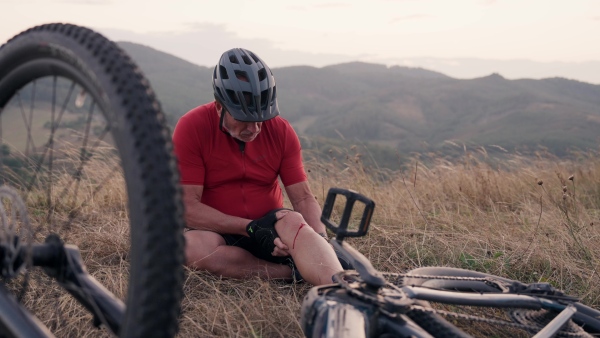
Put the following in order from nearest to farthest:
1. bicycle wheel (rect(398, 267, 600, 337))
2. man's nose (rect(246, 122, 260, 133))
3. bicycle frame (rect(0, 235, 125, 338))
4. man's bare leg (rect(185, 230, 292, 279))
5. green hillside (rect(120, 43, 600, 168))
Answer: bicycle frame (rect(0, 235, 125, 338)) < bicycle wheel (rect(398, 267, 600, 337)) < man's nose (rect(246, 122, 260, 133)) < man's bare leg (rect(185, 230, 292, 279)) < green hillside (rect(120, 43, 600, 168))

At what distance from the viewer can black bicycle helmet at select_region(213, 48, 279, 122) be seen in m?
3.21

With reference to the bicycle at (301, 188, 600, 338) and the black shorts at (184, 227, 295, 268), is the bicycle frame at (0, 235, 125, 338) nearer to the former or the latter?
the bicycle at (301, 188, 600, 338)

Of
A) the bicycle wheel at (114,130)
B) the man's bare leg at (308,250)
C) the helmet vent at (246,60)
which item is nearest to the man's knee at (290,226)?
the man's bare leg at (308,250)

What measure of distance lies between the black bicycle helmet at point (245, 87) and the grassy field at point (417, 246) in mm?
924

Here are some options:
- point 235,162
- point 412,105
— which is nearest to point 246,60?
point 235,162

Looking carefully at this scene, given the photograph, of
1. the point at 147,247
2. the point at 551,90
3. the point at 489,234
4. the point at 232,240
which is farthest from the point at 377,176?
the point at 551,90

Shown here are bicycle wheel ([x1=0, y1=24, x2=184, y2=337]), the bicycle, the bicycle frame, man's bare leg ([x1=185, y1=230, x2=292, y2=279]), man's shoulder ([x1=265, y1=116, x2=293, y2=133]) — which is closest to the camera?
bicycle wheel ([x1=0, y1=24, x2=184, y2=337])

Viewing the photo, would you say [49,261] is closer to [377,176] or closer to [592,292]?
[592,292]

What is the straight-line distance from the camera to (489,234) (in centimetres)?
420

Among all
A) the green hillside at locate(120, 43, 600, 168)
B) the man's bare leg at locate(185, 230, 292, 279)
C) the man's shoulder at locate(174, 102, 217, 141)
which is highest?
the man's shoulder at locate(174, 102, 217, 141)

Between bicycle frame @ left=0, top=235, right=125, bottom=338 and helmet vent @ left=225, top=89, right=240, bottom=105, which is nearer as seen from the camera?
bicycle frame @ left=0, top=235, right=125, bottom=338

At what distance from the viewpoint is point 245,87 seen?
10.6 ft

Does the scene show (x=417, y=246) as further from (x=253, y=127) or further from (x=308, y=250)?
(x=253, y=127)

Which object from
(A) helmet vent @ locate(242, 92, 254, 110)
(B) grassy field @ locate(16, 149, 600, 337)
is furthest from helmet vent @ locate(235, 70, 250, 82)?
(B) grassy field @ locate(16, 149, 600, 337)
